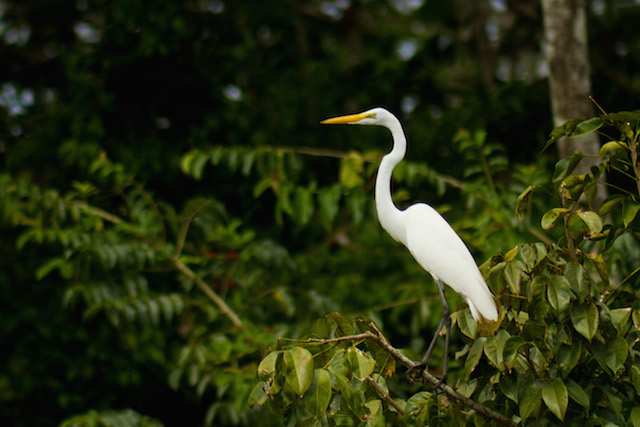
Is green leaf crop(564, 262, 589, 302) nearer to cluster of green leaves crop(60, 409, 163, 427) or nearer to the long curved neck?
the long curved neck

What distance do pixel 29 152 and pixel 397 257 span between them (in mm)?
2719

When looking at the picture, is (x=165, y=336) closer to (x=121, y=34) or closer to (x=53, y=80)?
(x=121, y=34)

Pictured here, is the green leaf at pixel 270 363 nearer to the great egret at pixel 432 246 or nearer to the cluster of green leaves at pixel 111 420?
the great egret at pixel 432 246

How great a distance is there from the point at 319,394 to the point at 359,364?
12 centimetres

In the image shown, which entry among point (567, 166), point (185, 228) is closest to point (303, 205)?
point (185, 228)

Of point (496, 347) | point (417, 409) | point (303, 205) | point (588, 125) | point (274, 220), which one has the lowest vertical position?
point (274, 220)

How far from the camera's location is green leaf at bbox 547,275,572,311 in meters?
1.64

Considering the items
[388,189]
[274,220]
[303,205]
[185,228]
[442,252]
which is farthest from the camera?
[274,220]

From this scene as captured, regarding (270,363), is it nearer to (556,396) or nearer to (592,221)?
(556,396)

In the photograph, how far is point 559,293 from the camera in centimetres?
165

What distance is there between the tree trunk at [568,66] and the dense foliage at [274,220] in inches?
8.7

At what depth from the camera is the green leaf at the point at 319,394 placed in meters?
1.60

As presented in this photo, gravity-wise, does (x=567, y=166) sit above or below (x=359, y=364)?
above

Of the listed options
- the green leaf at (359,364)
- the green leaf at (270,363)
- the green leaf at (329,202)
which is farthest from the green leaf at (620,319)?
the green leaf at (329,202)
